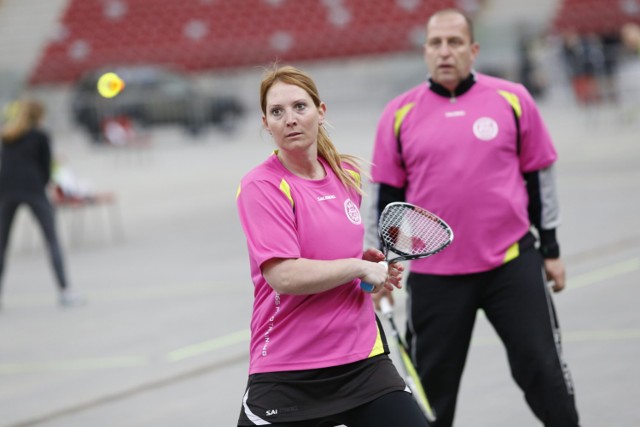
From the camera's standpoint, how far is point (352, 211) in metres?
3.99

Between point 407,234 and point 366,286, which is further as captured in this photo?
point 407,234

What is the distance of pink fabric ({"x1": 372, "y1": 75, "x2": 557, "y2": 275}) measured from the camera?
5.10 m

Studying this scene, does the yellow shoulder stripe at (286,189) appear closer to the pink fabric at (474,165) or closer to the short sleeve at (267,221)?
the short sleeve at (267,221)

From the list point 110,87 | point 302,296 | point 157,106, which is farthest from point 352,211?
point 157,106

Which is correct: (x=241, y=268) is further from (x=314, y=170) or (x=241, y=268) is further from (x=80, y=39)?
(x=80, y=39)

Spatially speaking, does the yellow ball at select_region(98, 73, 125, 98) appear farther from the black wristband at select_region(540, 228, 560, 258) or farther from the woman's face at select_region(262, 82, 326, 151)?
the black wristband at select_region(540, 228, 560, 258)

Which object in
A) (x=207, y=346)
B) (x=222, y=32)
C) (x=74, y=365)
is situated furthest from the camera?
(x=222, y=32)

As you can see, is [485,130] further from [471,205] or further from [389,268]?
[389,268]

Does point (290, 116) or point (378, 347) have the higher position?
point (290, 116)

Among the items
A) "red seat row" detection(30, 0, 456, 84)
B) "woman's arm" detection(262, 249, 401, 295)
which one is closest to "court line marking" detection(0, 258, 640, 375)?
"woman's arm" detection(262, 249, 401, 295)

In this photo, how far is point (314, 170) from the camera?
402cm

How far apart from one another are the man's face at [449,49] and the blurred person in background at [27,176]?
245 inches

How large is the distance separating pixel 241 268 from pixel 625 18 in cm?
2322

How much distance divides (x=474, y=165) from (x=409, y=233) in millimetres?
995
